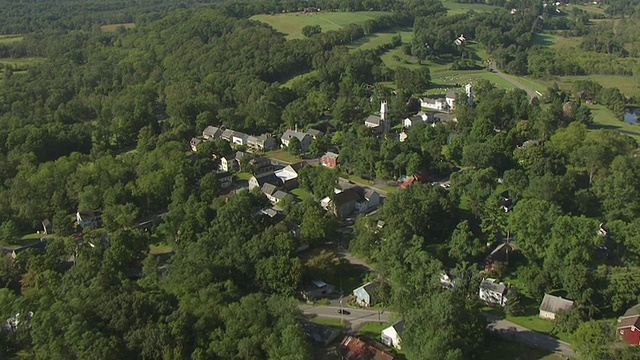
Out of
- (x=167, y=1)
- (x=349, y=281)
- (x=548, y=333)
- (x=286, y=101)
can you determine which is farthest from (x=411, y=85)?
(x=167, y=1)

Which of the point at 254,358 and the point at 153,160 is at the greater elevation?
the point at 254,358

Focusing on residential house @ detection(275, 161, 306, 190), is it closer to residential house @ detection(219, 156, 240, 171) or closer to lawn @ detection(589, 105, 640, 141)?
residential house @ detection(219, 156, 240, 171)

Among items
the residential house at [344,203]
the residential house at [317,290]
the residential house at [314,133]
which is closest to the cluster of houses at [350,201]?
the residential house at [344,203]

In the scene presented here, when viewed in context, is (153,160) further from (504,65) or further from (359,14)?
(359,14)

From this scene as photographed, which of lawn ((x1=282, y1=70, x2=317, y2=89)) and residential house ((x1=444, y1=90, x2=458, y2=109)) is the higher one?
residential house ((x1=444, y1=90, x2=458, y2=109))

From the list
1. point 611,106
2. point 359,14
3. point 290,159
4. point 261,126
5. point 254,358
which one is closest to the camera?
point 254,358

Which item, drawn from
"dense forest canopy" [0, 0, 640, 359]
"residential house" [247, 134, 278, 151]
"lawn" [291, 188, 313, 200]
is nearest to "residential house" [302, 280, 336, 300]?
"dense forest canopy" [0, 0, 640, 359]

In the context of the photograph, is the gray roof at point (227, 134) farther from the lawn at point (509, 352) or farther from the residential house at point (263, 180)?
the lawn at point (509, 352)
